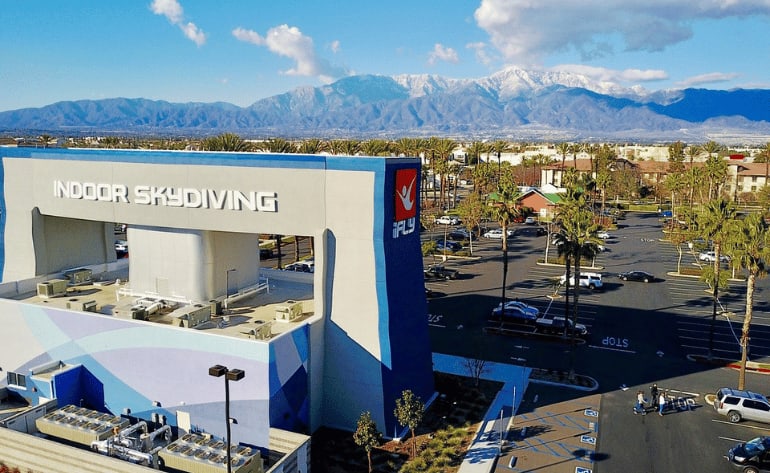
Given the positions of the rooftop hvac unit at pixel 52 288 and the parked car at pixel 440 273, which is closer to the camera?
the rooftop hvac unit at pixel 52 288

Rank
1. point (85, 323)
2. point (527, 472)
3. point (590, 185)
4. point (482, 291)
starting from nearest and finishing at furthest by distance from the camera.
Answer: point (527, 472), point (85, 323), point (482, 291), point (590, 185)

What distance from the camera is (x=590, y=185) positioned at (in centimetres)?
6781

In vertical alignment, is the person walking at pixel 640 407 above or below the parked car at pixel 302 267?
below

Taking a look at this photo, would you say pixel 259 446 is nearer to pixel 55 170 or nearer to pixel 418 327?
pixel 418 327

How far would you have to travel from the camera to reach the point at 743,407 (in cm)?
2588

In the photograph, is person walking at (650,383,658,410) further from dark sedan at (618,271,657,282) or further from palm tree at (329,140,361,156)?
palm tree at (329,140,361,156)

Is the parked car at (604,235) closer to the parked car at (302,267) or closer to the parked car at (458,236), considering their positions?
the parked car at (458,236)

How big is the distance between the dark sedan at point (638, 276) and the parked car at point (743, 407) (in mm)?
27095

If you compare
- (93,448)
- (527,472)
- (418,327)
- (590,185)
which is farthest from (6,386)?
(590,185)

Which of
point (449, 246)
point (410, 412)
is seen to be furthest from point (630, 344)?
point (449, 246)

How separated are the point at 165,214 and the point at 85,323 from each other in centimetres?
612

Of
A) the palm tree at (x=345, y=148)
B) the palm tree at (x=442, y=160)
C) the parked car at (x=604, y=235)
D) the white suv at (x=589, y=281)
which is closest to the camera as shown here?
the white suv at (x=589, y=281)

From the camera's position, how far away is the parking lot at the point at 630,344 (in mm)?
23875

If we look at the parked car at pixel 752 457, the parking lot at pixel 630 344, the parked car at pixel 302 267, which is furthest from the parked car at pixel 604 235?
the parked car at pixel 752 457
